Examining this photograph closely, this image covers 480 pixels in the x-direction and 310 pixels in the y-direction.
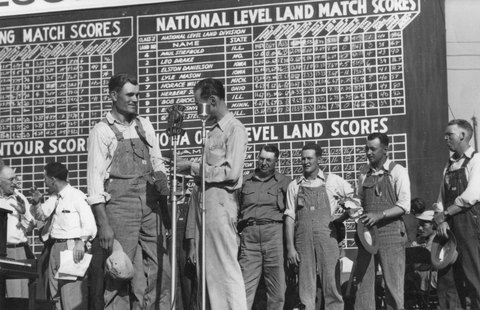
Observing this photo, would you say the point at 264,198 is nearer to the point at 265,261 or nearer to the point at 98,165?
the point at 265,261

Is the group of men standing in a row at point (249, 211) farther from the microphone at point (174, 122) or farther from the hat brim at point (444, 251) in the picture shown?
the microphone at point (174, 122)

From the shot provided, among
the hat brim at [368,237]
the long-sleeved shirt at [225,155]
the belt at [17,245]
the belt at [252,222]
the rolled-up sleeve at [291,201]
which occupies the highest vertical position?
the long-sleeved shirt at [225,155]

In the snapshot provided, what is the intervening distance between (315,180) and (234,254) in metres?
2.67

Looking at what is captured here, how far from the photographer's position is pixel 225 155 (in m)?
6.96

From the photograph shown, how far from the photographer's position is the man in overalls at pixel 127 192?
6.96 m

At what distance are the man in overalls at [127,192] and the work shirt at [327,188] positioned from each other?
2.21 m

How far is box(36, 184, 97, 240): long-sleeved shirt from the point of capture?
8.91 meters

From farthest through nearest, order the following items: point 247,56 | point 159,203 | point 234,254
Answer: point 247,56, point 159,203, point 234,254

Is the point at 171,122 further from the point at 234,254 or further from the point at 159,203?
the point at 234,254

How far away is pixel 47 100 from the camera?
10.7m

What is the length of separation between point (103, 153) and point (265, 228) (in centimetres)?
265

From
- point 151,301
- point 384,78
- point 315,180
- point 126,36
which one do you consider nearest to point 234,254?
point 151,301

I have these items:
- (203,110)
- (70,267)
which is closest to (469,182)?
(203,110)

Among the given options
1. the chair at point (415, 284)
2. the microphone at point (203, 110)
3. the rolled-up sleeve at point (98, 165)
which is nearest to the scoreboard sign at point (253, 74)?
the chair at point (415, 284)
